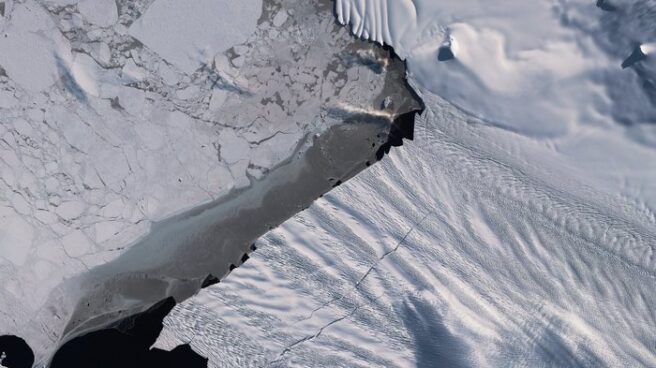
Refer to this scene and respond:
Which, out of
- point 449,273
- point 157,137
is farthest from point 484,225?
point 157,137

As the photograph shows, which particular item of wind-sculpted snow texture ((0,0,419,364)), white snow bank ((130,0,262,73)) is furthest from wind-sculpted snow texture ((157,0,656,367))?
white snow bank ((130,0,262,73))

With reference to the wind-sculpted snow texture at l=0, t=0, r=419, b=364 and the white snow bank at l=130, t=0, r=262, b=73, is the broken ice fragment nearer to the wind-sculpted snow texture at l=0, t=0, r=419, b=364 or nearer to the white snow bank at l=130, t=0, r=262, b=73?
the wind-sculpted snow texture at l=0, t=0, r=419, b=364

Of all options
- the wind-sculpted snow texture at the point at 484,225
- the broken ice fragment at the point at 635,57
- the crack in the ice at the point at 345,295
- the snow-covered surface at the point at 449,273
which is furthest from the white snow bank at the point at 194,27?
Answer: the broken ice fragment at the point at 635,57

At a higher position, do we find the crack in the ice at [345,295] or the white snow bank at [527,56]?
the white snow bank at [527,56]

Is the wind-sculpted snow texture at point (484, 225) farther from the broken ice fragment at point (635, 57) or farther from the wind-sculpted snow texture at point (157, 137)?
the wind-sculpted snow texture at point (157, 137)

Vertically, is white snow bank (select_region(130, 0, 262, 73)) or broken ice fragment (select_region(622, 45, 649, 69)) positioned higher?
broken ice fragment (select_region(622, 45, 649, 69))

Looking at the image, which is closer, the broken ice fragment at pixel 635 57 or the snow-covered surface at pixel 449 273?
the broken ice fragment at pixel 635 57
